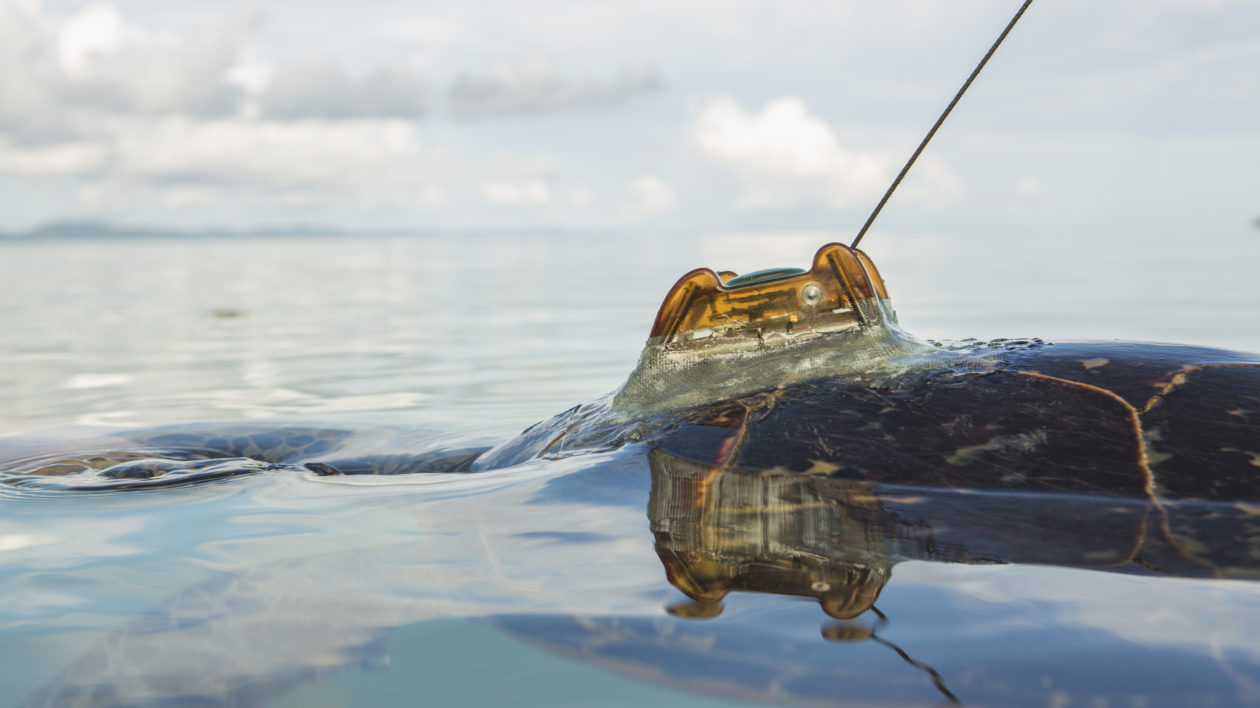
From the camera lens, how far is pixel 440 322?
12523 mm

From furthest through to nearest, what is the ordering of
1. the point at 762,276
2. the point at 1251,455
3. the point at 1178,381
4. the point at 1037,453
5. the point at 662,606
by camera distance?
the point at 762,276, the point at 1178,381, the point at 1037,453, the point at 1251,455, the point at 662,606

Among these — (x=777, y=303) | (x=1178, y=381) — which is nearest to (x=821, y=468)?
(x=777, y=303)

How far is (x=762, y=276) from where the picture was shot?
127 inches

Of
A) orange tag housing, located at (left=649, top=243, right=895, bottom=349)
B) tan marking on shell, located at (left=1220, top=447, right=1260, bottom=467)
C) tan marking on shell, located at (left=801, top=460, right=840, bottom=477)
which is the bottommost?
tan marking on shell, located at (left=1220, top=447, right=1260, bottom=467)

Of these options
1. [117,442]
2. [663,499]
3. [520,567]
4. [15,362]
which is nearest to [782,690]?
[520,567]

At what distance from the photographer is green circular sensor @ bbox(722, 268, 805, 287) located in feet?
Answer: 10.5

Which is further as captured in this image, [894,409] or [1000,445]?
[894,409]

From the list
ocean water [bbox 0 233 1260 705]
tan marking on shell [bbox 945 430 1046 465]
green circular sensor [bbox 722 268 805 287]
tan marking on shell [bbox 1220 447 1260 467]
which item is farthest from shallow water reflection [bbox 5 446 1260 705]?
green circular sensor [bbox 722 268 805 287]

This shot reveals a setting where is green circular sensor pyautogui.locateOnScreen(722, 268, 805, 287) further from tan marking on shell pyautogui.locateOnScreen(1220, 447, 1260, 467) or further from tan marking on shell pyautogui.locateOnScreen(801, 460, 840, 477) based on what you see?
tan marking on shell pyautogui.locateOnScreen(1220, 447, 1260, 467)

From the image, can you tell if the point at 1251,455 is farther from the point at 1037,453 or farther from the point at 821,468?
the point at 821,468

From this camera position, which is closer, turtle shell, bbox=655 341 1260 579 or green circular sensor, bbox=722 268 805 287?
turtle shell, bbox=655 341 1260 579

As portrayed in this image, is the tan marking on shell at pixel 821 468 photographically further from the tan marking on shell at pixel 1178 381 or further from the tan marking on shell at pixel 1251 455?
the tan marking on shell at pixel 1251 455

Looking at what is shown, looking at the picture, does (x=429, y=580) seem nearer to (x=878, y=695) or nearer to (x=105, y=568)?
(x=105, y=568)

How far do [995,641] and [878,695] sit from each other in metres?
0.34
